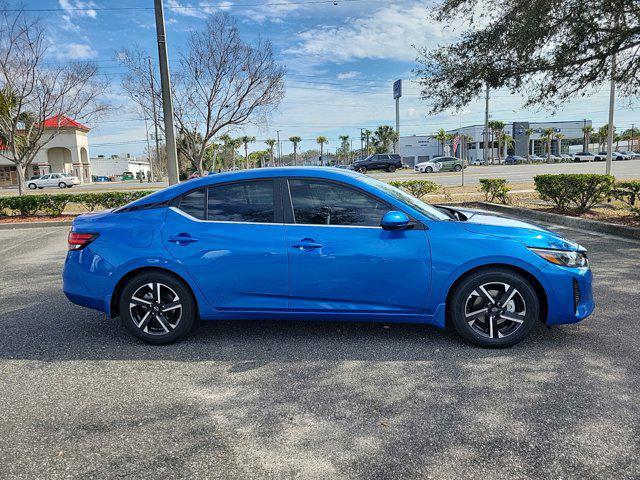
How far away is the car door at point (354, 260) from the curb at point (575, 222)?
694 centimetres

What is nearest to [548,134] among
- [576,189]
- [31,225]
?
[576,189]

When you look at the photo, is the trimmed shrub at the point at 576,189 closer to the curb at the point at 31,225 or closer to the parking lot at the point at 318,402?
the parking lot at the point at 318,402

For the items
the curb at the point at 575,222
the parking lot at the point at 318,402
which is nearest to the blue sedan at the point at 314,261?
the parking lot at the point at 318,402

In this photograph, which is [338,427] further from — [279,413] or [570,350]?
[570,350]

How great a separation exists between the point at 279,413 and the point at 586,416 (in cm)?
191

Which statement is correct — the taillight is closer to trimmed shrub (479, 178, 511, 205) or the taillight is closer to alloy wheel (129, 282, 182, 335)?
→ alloy wheel (129, 282, 182, 335)

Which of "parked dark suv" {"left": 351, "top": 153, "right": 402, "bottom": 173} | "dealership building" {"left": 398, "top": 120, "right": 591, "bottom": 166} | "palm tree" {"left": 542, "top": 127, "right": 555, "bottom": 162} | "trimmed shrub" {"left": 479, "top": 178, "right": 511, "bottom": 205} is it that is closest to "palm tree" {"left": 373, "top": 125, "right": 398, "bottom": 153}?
"dealership building" {"left": 398, "top": 120, "right": 591, "bottom": 166}

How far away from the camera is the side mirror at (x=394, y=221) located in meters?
3.82

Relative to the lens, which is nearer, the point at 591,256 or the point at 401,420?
the point at 401,420

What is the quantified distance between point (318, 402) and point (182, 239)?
5.93ft

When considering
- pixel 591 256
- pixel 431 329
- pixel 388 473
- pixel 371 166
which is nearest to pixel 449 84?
pixel 591 256

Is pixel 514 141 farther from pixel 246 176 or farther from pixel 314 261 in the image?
pixel 314 261

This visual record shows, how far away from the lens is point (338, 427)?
9.58 ft

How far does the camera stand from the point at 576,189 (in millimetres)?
11422
